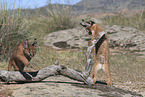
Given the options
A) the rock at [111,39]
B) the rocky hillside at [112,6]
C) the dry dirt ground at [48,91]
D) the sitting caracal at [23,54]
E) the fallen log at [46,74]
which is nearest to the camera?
the dry dirt ground at [48,91]

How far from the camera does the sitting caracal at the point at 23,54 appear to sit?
239 cm

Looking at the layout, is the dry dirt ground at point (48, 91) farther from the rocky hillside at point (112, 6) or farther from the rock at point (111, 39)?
the rocky hillside at point (112, 6)

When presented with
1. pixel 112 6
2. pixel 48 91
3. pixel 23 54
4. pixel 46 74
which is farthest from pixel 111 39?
pixel 112 6

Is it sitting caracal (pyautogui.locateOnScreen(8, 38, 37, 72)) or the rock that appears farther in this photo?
the rock

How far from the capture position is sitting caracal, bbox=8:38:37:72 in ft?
7.83

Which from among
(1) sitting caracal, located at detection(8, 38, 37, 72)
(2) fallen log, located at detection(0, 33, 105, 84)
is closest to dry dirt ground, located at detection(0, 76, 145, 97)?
(2) fallen log, located at detection(0, 33, 105, 84)

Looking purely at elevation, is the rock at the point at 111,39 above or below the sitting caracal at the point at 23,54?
above

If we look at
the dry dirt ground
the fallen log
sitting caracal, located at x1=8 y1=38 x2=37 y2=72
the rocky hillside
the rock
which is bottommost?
the dry dirt ground

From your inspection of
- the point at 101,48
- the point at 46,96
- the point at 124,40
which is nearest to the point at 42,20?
the point at 124,40

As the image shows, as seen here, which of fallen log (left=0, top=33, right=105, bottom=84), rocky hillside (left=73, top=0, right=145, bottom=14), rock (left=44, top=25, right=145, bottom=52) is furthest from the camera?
rocky hillside (left=73, top=0, right=145, bottom=14)

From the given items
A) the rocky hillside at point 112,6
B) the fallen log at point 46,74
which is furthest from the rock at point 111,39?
the fallen log at point 46,74

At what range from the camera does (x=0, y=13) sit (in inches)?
212

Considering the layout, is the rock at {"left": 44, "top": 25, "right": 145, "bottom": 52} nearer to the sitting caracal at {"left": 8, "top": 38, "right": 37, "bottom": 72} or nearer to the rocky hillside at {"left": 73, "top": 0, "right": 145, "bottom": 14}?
the rocky hillside at {"left": 73, "top": 0, "right": 145, "bottom": 14}

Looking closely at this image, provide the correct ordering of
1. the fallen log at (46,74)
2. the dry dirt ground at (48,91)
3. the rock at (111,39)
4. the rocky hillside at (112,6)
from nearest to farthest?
the dry dirt ground at (48,91)
the fallen log at (46,74)
the rock at (111,39)
the rocky hillside at (112,6)
